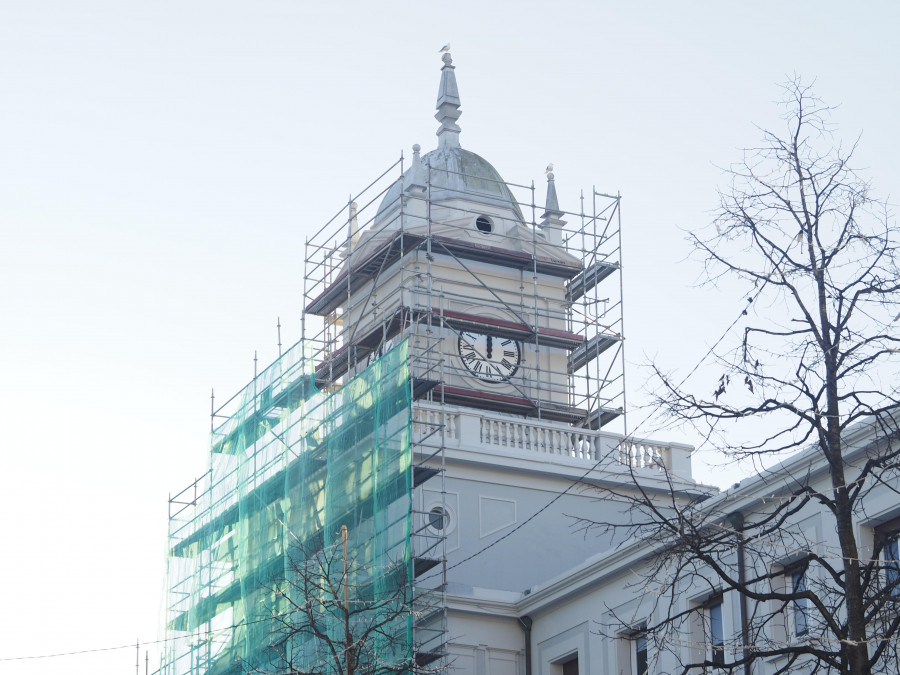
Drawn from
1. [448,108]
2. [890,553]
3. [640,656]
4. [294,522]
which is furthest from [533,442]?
[890,553]

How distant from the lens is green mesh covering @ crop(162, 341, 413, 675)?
3341 cm

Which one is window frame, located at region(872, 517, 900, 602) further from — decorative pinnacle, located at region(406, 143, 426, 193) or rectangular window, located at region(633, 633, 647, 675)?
decorative pinnacle, located at region(406, 143, 426, 193)

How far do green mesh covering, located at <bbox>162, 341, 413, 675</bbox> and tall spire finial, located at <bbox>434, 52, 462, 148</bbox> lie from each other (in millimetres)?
12537

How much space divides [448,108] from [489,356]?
391 inches

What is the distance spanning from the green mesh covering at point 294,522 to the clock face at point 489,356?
5661 millimetres

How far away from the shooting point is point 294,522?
37.0 m

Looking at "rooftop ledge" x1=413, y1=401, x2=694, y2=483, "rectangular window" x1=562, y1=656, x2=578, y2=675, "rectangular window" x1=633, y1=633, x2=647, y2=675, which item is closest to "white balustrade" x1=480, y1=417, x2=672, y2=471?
"rooftop ledge" x1=413, y1=401, x2=694, y2=483

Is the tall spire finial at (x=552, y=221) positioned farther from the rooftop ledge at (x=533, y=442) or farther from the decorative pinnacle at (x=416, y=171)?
the rooftop ledge at (x=533, y=442)

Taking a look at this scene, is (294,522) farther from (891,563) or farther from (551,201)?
(891,563)

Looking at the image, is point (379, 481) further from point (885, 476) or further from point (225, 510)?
point (885, 476)

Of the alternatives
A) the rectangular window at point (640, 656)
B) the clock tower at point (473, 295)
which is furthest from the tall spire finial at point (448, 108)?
the rectangular window at point (640, 656)

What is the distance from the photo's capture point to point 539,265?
46.7 m

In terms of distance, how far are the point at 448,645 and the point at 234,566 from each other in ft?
23.0

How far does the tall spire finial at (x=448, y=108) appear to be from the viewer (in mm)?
50688
